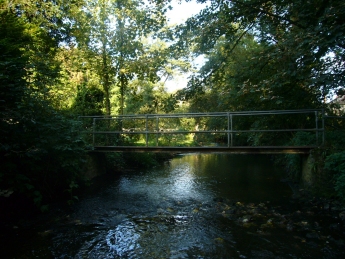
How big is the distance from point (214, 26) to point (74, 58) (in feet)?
28.4

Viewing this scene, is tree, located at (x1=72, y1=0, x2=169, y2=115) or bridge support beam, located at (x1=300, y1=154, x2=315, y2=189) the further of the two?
tree, located at (x1=72, y1=0, x2=169, y2=115)

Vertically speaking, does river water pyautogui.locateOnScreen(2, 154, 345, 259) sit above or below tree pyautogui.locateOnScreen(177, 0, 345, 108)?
below

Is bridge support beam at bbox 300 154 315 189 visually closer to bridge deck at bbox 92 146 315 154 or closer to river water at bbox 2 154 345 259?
bridge deck at bbox 92 146 315 154

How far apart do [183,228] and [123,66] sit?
10.4 m

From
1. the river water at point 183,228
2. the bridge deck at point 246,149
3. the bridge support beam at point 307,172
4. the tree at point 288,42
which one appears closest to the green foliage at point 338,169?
the river water at point 183,228

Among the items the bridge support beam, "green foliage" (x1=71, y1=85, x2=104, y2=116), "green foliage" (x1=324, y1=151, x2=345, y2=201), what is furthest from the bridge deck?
"green foliage" (x1=71, y1=85, x2=104, y2=116)

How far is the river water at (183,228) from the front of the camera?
469 cm

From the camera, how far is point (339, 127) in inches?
381

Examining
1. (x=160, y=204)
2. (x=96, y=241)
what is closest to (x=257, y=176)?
(x=160, y=204)

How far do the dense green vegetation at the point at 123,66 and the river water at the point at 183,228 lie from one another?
1006mm

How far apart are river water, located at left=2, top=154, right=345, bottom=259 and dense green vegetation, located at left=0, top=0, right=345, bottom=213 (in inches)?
39.6

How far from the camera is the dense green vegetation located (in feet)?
19.8

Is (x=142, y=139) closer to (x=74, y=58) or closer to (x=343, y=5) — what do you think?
(x=74, y=58)

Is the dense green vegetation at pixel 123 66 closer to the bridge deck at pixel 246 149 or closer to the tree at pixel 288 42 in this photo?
the tree at pixel 288 42
